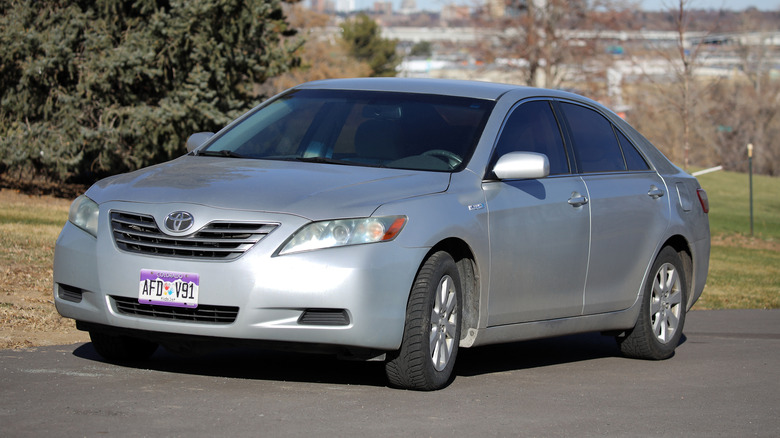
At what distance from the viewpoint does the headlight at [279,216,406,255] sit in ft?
19.4

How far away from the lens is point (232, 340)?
6.02 m

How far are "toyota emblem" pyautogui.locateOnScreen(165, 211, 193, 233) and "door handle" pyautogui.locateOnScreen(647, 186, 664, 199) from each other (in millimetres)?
3657

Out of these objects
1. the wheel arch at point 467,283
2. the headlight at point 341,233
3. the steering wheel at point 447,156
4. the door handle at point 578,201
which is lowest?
the wheel arch at point 467,283

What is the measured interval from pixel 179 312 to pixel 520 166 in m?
2.10

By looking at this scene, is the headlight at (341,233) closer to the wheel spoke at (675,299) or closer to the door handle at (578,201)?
the door handle at (578,201)

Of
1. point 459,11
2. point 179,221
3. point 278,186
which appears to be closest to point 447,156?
point 278,186

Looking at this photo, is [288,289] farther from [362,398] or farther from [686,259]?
[686,259]

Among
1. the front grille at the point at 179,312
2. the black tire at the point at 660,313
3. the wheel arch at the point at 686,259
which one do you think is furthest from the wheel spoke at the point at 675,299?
the front grille at the point at 179,312

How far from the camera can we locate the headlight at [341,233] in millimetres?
5902

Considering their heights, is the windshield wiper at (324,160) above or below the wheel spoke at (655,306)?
above

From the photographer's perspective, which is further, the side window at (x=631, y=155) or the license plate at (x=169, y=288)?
the side window at (x=631, y=155)

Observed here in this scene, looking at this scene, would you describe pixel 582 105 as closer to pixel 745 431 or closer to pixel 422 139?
pixel 422 139

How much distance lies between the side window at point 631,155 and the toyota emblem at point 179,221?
146 inches

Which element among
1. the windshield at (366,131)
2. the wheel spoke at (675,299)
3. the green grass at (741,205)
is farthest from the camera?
the green grass at (741,205)
